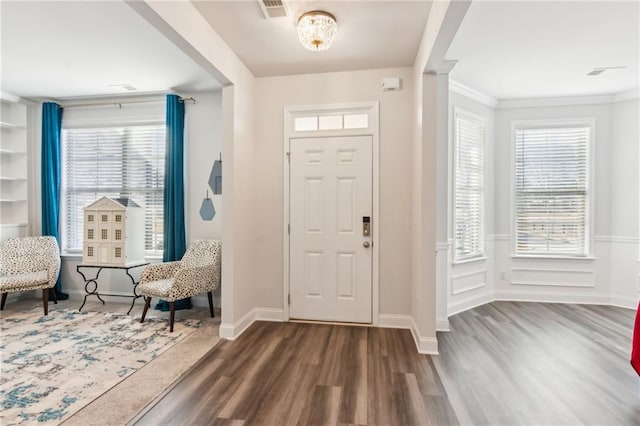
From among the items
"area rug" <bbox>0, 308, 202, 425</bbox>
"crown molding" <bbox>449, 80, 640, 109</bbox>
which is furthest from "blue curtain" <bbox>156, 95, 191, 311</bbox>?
"crown molding" <bbox>449, 80, 640, 109</bbox>

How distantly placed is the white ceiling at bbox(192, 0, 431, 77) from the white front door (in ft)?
2.57

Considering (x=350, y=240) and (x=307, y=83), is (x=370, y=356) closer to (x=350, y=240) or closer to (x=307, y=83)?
(x=350, y=240)

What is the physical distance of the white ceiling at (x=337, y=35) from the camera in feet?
7.73

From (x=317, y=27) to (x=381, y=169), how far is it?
5.07 ft

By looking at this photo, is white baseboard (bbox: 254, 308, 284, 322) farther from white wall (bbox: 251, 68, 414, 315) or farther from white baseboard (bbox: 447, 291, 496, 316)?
white baseboard (bbox: 447, 291, 496, 316)

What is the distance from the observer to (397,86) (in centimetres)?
329

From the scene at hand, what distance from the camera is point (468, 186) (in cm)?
408

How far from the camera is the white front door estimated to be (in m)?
3.43

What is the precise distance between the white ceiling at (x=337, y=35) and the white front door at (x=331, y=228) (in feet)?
2.57

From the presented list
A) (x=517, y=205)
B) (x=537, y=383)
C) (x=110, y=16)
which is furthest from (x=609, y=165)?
(x=110, y=16)

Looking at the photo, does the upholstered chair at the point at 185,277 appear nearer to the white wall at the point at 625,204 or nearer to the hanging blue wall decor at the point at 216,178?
the hanging blue wall decor at the point at 216,178

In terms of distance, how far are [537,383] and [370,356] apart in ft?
4.01

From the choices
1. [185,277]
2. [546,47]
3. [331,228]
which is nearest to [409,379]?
[331,228]

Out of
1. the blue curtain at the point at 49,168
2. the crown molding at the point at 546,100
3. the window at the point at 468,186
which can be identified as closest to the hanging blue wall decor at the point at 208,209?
the blue curtain at the point at 49,168
